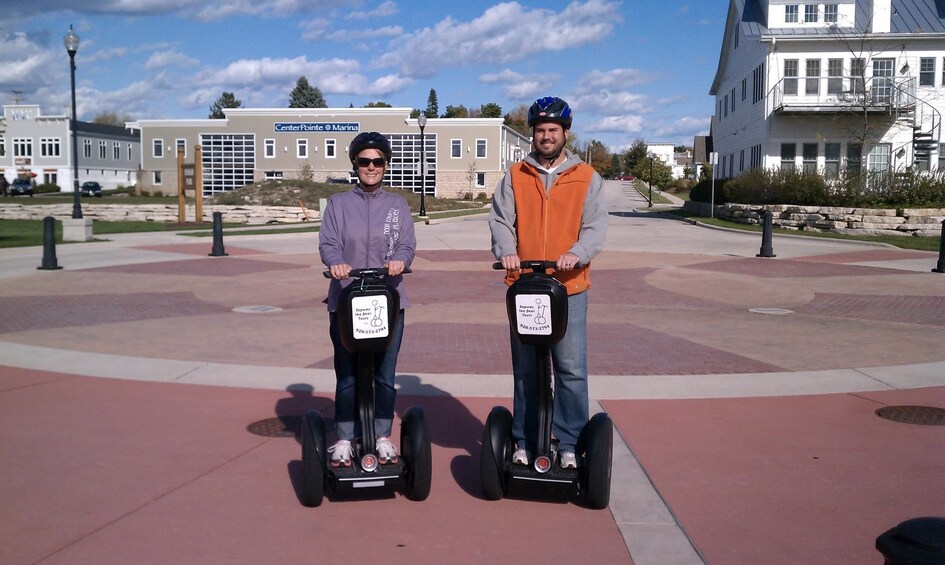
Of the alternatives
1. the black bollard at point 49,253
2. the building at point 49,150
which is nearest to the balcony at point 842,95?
the black bollard at point 49,253

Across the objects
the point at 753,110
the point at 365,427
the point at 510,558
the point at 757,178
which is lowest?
the point at 510,558

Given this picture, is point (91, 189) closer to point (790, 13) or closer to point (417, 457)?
point (790, 13)

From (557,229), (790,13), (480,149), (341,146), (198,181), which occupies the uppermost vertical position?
(790,13)

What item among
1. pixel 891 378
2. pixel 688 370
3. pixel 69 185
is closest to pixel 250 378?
pixel 688 370

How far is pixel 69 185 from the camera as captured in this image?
9619 centimetres

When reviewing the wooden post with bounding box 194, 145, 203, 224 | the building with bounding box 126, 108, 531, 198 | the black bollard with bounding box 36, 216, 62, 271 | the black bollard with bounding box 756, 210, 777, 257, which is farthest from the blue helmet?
the building with bounding box 126, 108, 531, 198

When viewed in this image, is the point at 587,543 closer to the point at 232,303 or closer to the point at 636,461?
the point at 636,461

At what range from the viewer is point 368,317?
463 cm

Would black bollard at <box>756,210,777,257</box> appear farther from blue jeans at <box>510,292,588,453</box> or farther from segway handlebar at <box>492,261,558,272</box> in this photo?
segway handlebar at <box>492,261,558,272</box>

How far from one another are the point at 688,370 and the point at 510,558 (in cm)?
463

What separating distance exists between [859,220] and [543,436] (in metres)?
28.0

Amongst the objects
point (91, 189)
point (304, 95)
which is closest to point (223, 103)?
point (304, 95)

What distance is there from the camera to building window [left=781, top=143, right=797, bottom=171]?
37.7 metres

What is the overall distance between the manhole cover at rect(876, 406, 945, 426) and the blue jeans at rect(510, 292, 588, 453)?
10.2ft
